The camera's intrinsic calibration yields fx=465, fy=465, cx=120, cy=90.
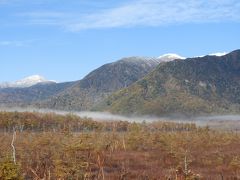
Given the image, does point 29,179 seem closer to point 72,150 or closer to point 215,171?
point 72,150

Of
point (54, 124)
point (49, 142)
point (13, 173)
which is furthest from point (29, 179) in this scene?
point (54, 124)

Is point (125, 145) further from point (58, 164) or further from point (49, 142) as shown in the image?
point (58, 164)

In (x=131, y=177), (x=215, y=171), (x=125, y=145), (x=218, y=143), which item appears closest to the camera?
(x=131, y=177)

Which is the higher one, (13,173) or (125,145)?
(13,173)

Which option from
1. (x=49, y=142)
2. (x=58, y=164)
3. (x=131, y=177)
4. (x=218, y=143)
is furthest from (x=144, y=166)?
(x=218, y=143)

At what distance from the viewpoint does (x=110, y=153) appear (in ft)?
183

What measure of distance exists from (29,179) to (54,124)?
159237 mm

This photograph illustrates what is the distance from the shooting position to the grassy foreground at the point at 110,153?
2043 centimetres

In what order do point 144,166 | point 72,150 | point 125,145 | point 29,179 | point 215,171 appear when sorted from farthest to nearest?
point 125,145 → point 144,166 → point 215,171 → point 29,179 → point 72,150

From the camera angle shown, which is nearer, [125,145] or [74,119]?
[125,145]

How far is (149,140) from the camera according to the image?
237 ft

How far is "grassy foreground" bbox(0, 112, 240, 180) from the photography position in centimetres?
2043

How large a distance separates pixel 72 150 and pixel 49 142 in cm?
4250

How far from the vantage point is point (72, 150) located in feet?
71.9
